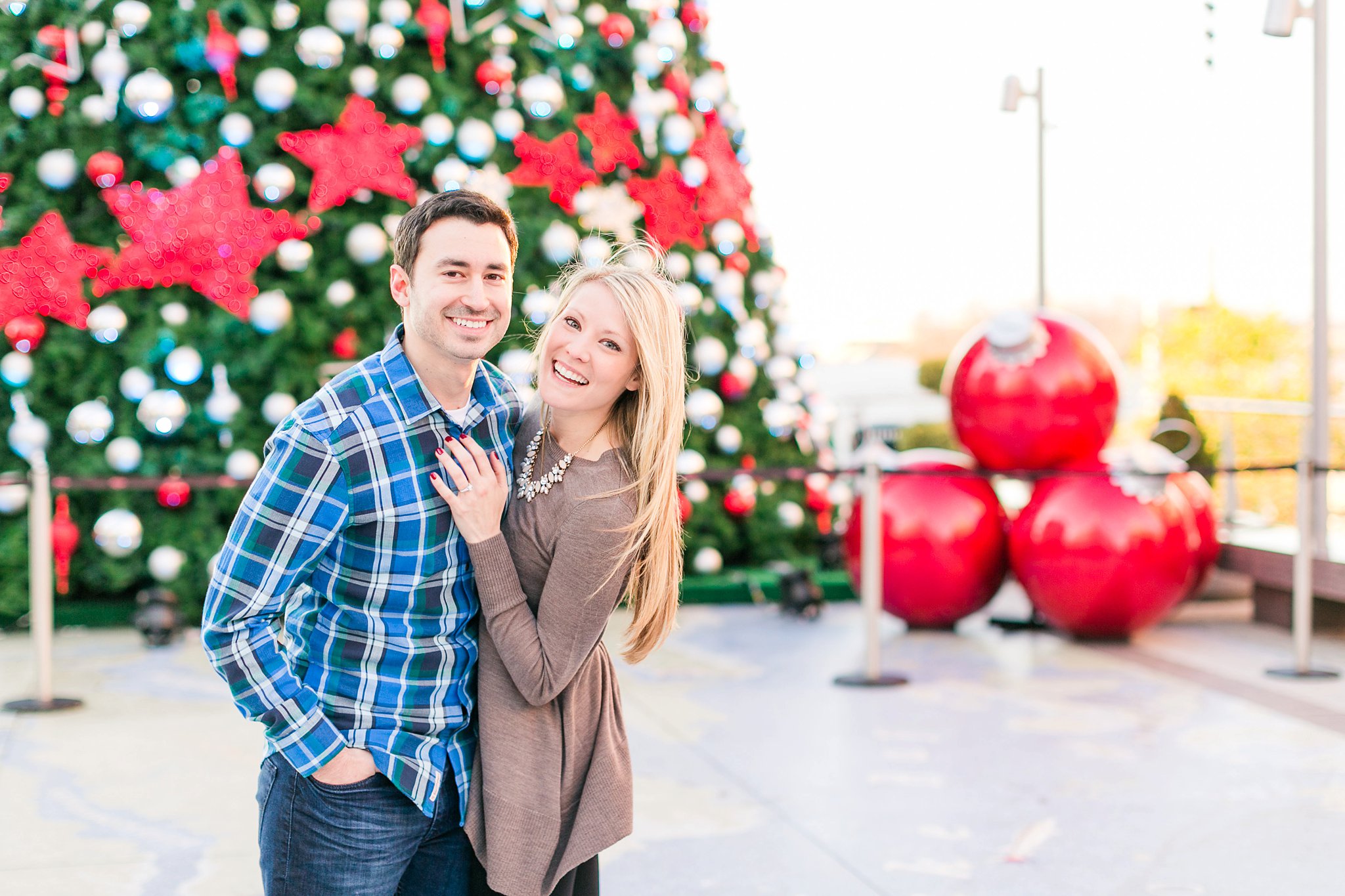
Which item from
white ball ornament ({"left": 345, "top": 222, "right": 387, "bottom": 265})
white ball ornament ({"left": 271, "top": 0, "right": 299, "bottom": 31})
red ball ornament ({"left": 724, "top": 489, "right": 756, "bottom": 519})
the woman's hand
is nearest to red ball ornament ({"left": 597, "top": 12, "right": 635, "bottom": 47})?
white ball ornament ({"left": 271, "top": 0, "right": 299, "bottom": 31})

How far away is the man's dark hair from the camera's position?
7.08 ft

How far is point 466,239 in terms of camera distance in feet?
7.04

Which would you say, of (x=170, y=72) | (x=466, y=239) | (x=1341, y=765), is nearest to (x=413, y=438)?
(x=466, y=239)

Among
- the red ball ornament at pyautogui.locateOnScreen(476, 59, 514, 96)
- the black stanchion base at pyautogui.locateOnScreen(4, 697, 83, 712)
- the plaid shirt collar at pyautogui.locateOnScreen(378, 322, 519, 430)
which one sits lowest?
the black stanchion base at pyautogui.locateOnScreen(4, 697, 83, 712)

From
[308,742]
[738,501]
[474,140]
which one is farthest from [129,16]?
[308,742]

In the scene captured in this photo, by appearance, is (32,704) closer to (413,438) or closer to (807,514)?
(413,438)

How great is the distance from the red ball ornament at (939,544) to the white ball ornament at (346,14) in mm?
3983

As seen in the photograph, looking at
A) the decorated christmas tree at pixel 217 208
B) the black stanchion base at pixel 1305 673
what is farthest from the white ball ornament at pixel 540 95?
the black stanchion base at pixel 1305 673

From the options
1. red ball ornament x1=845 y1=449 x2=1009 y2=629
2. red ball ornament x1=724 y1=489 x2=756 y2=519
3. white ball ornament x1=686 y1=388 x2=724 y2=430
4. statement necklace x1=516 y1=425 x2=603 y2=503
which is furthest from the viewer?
red ball ornament x1=724 y1=489 x2=756 y2=519

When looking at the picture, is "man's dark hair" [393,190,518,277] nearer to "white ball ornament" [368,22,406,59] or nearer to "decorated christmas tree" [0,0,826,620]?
"decorated christmas tree" [0,0,826,620]

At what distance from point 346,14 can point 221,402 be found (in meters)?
2.31

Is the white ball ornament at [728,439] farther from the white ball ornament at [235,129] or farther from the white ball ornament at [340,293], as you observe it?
the white ball ornament at [235,129]

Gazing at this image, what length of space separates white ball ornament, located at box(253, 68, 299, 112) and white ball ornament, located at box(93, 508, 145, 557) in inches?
94.7

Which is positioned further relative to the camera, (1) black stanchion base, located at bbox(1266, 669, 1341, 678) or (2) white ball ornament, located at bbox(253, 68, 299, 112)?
(2) white ball ornament, located at bbox(253, 68, 299, 112)
